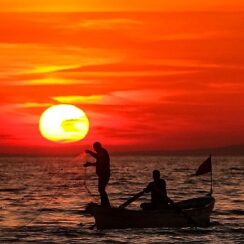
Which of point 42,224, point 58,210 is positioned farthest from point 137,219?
point 58,210

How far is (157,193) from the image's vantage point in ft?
102

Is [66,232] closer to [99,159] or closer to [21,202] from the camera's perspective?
[99,159]

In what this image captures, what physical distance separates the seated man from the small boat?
316mm

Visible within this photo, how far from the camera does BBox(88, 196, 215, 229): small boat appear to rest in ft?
102

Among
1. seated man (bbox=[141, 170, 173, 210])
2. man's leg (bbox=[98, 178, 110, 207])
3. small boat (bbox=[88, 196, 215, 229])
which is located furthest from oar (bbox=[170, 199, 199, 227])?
man's leg (bbox=[98, 178, 110, 207])

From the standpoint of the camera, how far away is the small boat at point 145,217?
31.0 metres

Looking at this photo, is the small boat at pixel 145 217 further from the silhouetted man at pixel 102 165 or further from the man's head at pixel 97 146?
the man's head at pixel 97 146

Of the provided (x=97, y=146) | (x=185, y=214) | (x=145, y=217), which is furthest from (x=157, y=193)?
(x=97, y=146)

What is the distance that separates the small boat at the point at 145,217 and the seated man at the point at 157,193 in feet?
1.04

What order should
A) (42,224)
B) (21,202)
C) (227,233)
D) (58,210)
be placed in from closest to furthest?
(227,233), (42,224), (58,210), (21,202)

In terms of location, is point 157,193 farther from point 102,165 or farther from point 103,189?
point 102,165

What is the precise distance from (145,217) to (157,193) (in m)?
1.20

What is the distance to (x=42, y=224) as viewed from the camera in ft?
118

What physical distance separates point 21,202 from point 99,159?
22045 mm
